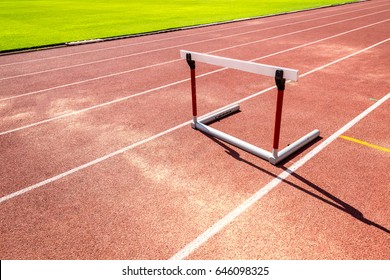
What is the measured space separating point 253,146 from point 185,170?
1.23m

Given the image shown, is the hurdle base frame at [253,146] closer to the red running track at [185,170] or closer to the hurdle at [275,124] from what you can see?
the hurdle at [275,124]

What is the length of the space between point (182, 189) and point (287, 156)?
181 cm

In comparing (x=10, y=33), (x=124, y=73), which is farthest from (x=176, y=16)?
(x=124, y=73)

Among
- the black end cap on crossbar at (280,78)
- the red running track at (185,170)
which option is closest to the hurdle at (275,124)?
the black end cap on crossbar at (280,78)

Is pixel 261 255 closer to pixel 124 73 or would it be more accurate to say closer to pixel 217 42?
pixel 124 73

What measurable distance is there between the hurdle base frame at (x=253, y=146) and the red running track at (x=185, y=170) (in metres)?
0.12

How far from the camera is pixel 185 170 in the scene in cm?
439

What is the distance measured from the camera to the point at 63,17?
72.5 ft

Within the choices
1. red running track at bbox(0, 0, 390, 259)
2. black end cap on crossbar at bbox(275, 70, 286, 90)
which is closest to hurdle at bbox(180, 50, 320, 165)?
black end cap on crossbar at bbox(275, 70, 286, 90)

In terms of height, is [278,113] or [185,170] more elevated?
[278,113]

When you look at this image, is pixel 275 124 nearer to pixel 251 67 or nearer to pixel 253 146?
pixel 253 146

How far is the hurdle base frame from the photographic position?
448 cm

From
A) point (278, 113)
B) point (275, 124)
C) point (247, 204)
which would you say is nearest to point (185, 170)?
point (247, 204)

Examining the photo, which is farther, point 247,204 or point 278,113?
point 278,113
